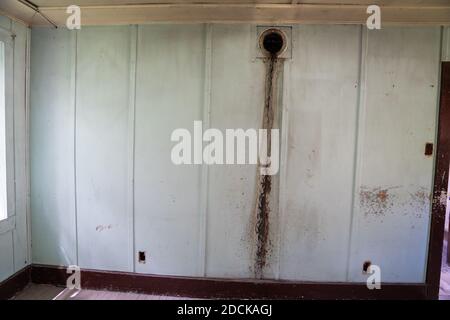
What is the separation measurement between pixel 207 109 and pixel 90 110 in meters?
1.14

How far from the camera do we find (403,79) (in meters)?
2.14

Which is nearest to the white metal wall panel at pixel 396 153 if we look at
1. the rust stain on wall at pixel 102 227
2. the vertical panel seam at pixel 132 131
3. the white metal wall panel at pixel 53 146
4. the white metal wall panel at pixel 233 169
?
the white metal wall panel at pixel 233 169

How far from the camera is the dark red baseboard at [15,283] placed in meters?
2.15

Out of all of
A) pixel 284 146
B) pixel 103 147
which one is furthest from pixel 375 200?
pixel 103 147

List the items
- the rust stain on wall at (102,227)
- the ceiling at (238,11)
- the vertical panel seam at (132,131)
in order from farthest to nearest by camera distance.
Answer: the rust stain on wall at (102,227), the vertical panel seam at (132,131), the ceiling at (238,11)

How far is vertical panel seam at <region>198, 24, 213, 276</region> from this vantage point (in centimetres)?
217

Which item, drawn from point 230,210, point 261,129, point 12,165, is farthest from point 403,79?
point 12,165

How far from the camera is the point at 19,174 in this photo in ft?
7.54

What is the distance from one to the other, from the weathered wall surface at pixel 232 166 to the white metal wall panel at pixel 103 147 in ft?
0.04

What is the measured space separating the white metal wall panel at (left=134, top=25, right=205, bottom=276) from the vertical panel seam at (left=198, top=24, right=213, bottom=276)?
40mm

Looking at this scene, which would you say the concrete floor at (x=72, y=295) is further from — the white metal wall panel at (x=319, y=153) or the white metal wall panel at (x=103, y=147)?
the white metal wall panel at (x=319, y=153)

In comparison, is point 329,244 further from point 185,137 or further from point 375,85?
point 185,137

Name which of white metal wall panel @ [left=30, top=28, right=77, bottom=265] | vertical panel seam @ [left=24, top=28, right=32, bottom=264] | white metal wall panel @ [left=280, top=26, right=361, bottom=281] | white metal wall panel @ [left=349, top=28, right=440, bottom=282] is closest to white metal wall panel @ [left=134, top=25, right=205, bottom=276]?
white metal wall panel @ [left=30, top=28, right=77, bottom=265]

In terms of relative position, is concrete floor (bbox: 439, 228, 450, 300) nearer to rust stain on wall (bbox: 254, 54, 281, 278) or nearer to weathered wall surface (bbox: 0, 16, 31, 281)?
rust stain on wall (bbox: 254, 54, 281, 278)
